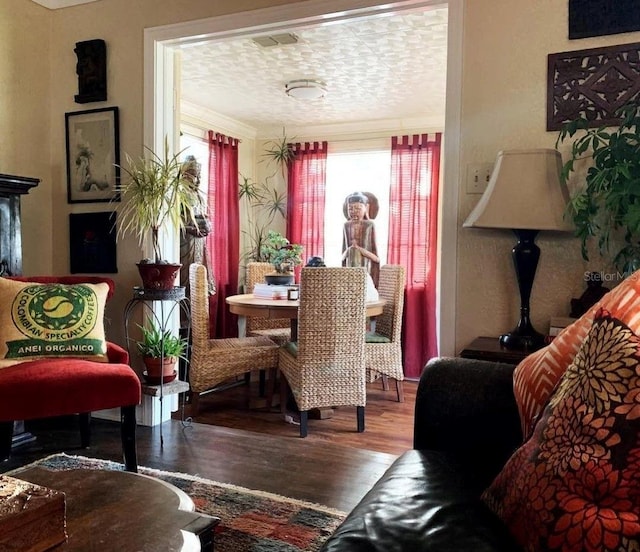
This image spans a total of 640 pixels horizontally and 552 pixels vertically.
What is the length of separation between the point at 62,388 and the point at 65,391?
0.02 metres

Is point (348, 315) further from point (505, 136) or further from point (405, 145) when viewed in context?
point (405, 145)

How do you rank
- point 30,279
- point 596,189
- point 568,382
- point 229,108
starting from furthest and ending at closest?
point 229,108 → point 30,279 → point 596,189 → point 568,382

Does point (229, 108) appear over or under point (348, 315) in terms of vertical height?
over

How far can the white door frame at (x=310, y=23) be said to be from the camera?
7.90 feet

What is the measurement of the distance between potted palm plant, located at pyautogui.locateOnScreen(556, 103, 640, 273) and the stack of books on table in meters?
2.35

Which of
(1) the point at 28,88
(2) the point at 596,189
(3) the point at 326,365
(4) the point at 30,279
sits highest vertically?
(1) the point at 28,88

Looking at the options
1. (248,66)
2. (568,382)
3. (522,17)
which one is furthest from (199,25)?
(568,382)

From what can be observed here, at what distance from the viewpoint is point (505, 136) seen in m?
2.32

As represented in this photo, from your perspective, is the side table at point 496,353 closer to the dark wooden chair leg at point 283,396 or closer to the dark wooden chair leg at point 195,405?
the dark wooden chair leg at point 283,396

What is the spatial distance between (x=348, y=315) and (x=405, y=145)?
2.58m

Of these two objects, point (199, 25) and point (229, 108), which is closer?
point (199, 25)

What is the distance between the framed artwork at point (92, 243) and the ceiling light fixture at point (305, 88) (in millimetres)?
1876

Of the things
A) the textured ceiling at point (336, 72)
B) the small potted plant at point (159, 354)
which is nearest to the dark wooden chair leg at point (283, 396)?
the small potted plant at point (159, 354)

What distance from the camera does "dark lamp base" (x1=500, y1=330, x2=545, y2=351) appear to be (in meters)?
2.07
